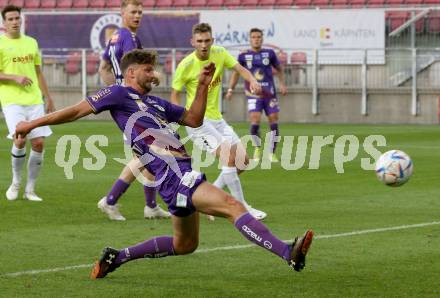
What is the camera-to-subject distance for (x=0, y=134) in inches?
1043

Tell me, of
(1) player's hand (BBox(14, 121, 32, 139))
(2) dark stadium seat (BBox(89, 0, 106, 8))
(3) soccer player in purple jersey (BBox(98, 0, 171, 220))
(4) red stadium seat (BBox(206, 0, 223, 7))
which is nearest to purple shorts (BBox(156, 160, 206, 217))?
(1) player's hand (BBox(14, 121, 32, 139))

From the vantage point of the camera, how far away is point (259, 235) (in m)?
7.54

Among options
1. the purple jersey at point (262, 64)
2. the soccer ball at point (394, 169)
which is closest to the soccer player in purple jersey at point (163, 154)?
the soccer ball at point (394, 169)

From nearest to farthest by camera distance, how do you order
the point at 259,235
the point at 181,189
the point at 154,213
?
1. the point at 259,235
2. the point at 181,189
3. the point at 154,213

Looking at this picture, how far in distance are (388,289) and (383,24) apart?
1001 inches

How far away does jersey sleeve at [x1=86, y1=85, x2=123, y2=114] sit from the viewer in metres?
8.03

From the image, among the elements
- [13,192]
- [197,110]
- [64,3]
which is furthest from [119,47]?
[64,3]

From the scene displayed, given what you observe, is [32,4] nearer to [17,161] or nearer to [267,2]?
[267,2]

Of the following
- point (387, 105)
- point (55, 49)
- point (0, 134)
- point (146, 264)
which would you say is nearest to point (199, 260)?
point (146, 264)

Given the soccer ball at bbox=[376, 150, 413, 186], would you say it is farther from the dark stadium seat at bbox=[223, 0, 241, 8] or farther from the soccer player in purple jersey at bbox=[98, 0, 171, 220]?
the dark stadium seat at bbox=[223, 0, 241, 8]

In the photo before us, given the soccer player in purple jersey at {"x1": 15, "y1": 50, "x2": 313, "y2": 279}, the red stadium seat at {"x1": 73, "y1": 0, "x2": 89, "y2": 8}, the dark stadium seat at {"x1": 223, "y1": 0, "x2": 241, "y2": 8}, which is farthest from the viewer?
the red stadium seat at {"x1": 73, "y1": 0, "x2": 89, "y2": 8}

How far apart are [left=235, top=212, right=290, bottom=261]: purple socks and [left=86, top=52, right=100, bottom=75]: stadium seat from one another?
87.9ft

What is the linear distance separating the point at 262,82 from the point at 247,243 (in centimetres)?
1195

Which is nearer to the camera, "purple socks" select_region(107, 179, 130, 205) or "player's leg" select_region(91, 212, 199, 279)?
"player's leg" select_region(91, 212, 199, 279)
